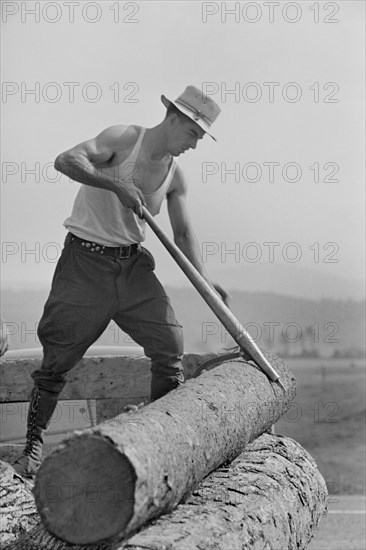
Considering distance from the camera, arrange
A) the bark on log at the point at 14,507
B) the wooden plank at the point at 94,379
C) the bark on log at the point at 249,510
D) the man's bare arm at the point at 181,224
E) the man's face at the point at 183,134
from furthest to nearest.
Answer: the wooden plank at the point at 94,379 < the man's bare arm at the point at 181,224 < the man's face at the point at 183,134 < the bark on log at the point at 14,507 < the bark on log at the point at 249,510

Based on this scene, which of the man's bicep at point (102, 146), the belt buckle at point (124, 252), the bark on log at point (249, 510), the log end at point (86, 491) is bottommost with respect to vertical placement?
the bark on log at point (249, 510)

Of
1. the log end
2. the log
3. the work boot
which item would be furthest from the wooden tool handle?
the log end

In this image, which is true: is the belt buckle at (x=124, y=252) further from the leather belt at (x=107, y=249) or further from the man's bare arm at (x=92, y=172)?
the man's bare arm at (x=92, y=172)

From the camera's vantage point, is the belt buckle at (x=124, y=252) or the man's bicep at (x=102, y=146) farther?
the belt buckle at (x=124, y=252)

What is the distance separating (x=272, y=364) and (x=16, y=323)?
1.24m

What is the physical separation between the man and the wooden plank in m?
0.60

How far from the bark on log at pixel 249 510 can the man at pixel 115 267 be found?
0.75 meters

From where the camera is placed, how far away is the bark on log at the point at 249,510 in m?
2.88

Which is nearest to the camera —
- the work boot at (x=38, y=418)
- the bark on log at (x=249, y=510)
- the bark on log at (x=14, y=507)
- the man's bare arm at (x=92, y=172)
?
the bark on log at (x=249, y=510)

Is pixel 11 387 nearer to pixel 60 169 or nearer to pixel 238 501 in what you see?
pixel 60 169

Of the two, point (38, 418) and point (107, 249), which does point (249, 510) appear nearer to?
point (38, 418)

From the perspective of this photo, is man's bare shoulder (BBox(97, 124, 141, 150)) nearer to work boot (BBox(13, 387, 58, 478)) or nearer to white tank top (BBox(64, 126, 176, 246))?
white tank top (BBox(64, 126, 176, 246))

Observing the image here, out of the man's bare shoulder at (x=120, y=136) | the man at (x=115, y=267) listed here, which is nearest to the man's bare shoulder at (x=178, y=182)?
the man at (x=115, y=267)

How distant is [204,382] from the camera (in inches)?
158
